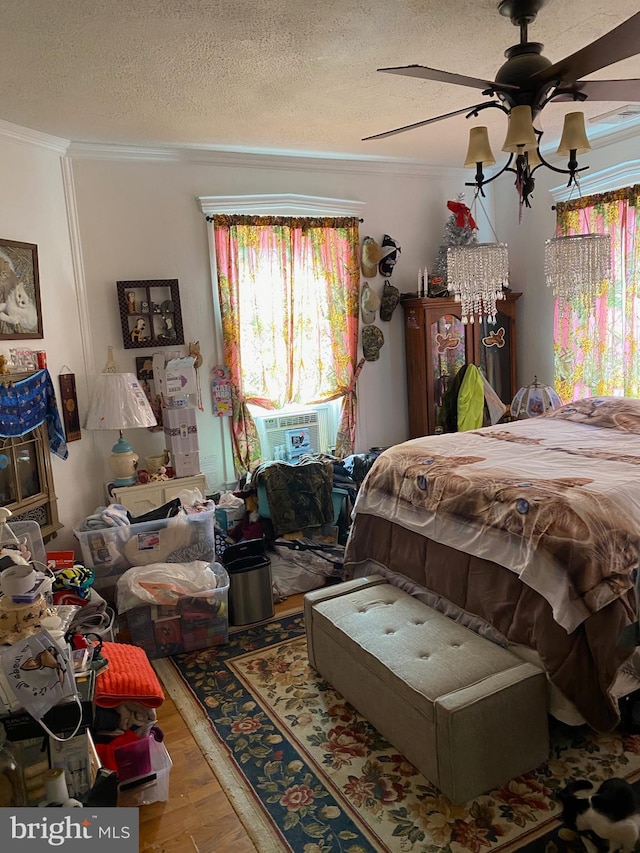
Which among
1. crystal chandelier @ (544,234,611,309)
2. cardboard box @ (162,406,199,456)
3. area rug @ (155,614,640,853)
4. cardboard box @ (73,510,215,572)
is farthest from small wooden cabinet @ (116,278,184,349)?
crystal chandelier @ (544,234,611,309)

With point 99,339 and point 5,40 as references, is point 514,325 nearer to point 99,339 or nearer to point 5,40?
point 99,339

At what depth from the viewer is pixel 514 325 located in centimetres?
500

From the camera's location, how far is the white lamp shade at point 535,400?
454 cm

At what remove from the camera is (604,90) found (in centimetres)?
203

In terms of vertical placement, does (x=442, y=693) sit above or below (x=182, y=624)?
above

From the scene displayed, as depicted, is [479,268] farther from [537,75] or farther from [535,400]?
[535,400]

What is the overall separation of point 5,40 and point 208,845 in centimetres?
285

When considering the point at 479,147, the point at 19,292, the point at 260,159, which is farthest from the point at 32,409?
the point at 479,147

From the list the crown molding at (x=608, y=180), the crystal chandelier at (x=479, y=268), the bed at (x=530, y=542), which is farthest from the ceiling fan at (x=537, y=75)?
the crown molding at (x=608, y=180)

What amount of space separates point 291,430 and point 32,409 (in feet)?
6.05

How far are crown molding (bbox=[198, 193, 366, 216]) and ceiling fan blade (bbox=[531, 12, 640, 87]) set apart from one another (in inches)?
97.7

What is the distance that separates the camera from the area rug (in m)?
1.85

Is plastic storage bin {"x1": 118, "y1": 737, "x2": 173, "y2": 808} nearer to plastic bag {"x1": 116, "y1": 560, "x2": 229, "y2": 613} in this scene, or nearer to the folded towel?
plastic bag {"x1": 116, "y1": 560, "x2": 229, "y2": 613}

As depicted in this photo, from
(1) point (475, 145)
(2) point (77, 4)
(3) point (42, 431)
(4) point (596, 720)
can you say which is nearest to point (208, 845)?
(4) point (596, 720)
